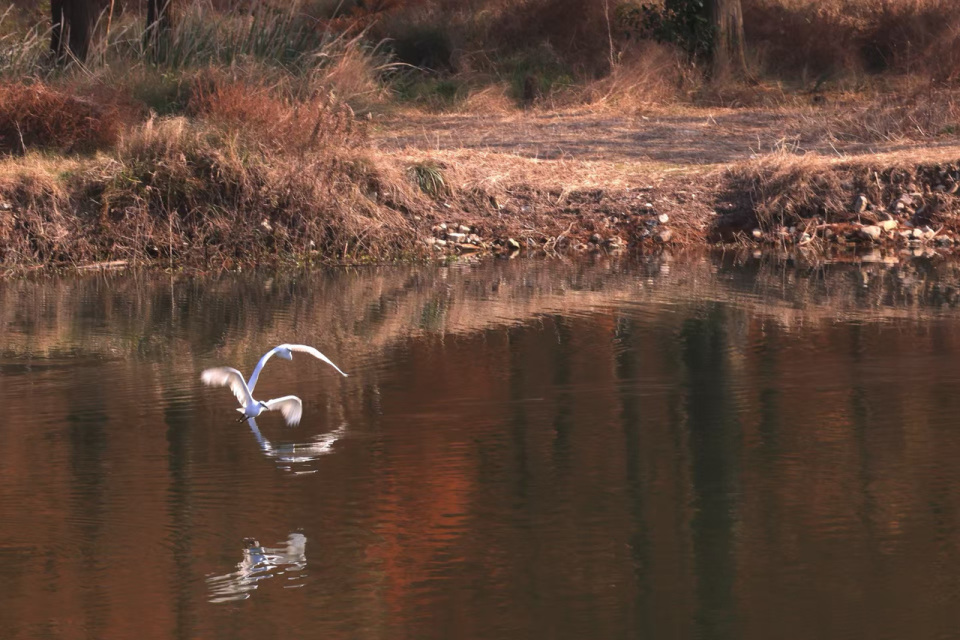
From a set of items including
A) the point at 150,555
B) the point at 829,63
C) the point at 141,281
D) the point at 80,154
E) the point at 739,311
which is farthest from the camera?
the point at 829,63

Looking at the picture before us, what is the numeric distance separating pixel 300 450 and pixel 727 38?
16662mm

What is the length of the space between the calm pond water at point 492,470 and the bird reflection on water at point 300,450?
2 centimetres

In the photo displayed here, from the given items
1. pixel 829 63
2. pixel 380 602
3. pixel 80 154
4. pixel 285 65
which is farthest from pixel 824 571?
pixel 829 63

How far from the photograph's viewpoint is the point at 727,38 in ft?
78.6

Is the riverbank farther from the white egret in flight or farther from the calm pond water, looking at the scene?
the white egret in flight

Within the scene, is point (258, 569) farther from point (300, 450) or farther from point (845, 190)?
point (845, 190)

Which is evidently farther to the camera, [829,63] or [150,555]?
[829,63]

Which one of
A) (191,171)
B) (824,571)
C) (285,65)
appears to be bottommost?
(824,571)

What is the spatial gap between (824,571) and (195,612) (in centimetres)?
246

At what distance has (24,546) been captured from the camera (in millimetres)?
7062

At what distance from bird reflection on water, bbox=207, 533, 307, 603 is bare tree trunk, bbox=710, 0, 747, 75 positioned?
692 inches

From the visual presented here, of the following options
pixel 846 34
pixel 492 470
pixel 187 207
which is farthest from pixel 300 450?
pixel 846 34

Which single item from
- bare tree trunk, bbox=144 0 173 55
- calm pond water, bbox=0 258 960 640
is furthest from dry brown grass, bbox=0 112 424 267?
bare tree trunk, bbox=144 0 173 55

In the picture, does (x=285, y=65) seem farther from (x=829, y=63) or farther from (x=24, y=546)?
(x=24, y=546)
